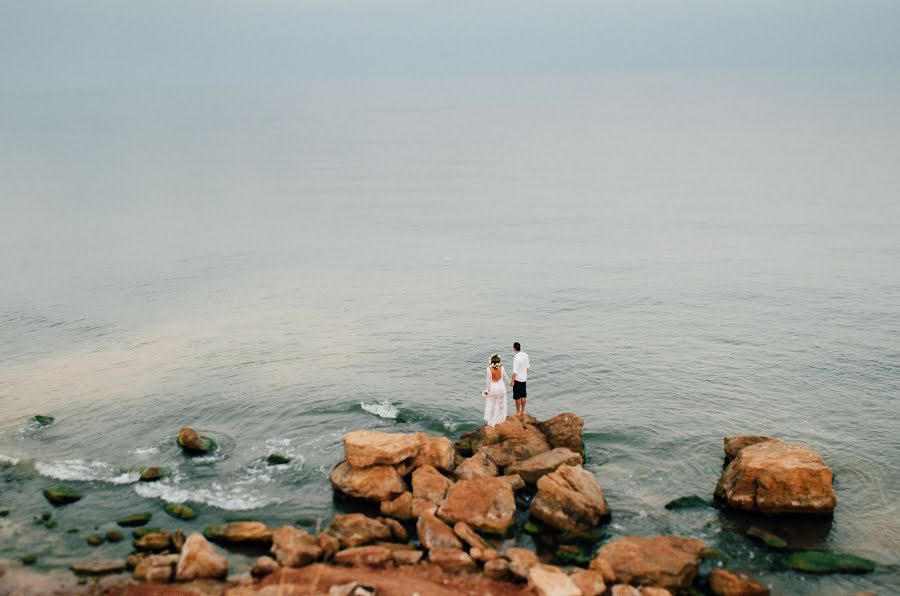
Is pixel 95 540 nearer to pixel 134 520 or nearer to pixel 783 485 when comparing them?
pixel 134 520

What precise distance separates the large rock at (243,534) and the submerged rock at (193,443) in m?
8.59

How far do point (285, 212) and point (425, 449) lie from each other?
91.8 meters

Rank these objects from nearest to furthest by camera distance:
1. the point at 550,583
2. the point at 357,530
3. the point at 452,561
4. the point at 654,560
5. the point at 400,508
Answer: the point at 550,583 < the point at 654,560 < the point at 452,561 < the point at 357,530 < the point at 400,508

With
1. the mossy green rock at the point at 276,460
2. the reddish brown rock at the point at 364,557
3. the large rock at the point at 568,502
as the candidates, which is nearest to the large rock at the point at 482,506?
the large rock at the point at 568,502

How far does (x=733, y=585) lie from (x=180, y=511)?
19431mm

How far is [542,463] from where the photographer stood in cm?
3212

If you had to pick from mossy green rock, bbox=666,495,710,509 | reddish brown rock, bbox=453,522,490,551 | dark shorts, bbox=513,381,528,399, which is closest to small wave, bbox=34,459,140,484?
reddish brown rock, bbox=453,522,490,551

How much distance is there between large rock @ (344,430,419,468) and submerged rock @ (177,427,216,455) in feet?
28.7

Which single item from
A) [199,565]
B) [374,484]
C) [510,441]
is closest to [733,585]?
[510,441]

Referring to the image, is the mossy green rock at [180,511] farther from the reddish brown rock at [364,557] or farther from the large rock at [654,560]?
the large rock at [654,560]

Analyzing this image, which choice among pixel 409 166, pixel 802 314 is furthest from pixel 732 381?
pixel 409 166

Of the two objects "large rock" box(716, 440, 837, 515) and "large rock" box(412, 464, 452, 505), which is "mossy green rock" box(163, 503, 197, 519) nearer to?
"large rock" box(412, 464, 452, 505)

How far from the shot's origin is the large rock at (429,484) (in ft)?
98.3

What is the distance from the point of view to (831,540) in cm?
2864
